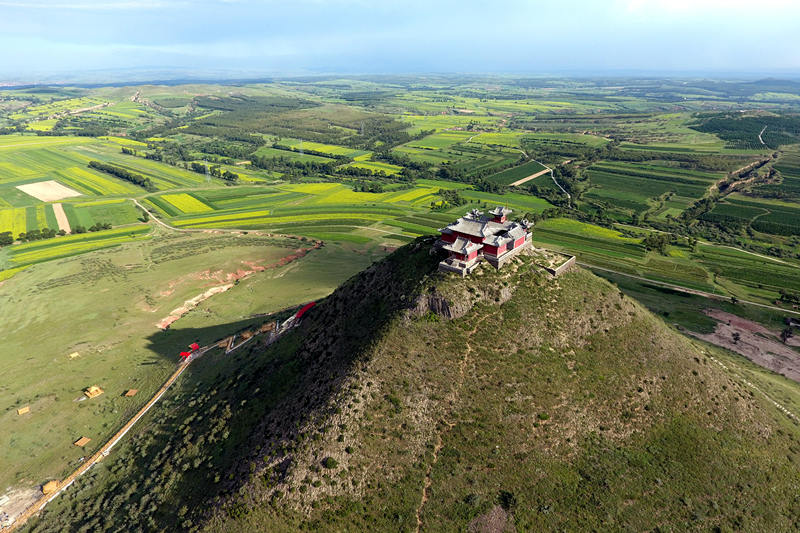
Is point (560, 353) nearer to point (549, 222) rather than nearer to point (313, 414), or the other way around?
point (313, 414)

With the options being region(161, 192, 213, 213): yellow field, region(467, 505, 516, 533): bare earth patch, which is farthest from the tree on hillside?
region(161, 192, 213, 213): yellow field

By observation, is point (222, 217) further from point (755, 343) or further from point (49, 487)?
point (755, 343)

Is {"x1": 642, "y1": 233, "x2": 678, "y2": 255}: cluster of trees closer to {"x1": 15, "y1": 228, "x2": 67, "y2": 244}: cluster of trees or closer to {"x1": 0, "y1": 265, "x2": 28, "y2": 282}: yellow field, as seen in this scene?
{"x1": 0, "y1": 265, "x2": 28, "y2": 282}: yellow field

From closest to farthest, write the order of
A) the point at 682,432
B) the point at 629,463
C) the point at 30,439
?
1. the point at 629,463
2. the point at 682,432
3. the point at 30,439

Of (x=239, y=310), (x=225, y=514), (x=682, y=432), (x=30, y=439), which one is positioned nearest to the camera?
(x=225, y=514)

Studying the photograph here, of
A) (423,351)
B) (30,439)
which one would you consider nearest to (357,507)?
(423,351)
